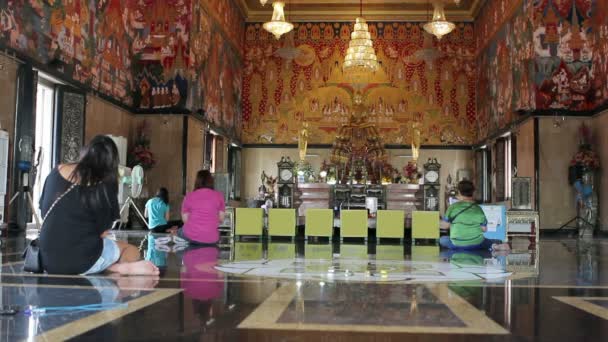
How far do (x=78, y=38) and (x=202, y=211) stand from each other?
6.49m

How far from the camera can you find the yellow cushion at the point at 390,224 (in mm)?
11688

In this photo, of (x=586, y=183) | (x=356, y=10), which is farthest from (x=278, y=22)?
(x=586, y=183)

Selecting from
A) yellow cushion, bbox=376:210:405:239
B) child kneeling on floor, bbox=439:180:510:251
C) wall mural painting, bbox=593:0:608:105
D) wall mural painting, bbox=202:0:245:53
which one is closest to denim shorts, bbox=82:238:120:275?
child kneeling on floor, bbox=439:180:510:251

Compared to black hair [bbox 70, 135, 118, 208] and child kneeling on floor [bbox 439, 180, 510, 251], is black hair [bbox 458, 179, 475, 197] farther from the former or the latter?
black hair [bbox 70, 135, 118, 208]

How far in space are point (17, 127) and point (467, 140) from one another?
16.7 metres

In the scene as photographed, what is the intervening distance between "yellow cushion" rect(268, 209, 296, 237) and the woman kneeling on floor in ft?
25.0

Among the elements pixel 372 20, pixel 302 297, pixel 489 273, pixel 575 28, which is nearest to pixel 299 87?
pixel 372 20

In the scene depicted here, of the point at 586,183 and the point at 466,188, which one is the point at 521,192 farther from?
the point at 466,188

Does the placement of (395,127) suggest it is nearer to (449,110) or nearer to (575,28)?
(449,110)

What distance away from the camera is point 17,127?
10656 millimetres

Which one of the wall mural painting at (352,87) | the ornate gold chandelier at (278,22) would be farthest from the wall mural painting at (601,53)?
the wall mural painting at (352,87)

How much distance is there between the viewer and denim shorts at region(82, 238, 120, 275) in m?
4.45

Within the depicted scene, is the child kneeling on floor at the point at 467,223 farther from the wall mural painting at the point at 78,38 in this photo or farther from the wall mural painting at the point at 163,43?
the wall mural painting at the point at 163,43

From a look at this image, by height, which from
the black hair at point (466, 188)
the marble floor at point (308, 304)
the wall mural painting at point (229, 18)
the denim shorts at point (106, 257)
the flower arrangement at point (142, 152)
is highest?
the wall mural painting at point (229, 18)
